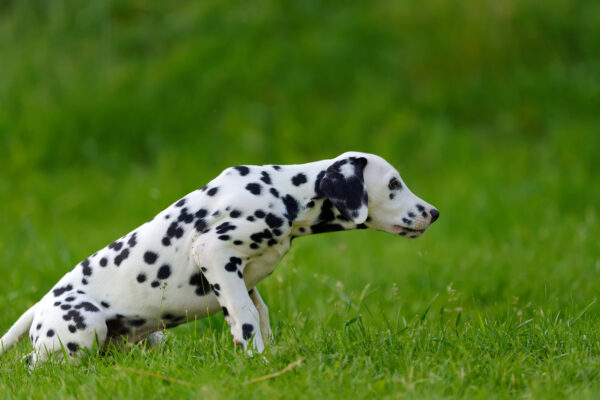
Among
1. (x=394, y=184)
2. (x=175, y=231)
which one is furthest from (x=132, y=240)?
(x=394, y=184)

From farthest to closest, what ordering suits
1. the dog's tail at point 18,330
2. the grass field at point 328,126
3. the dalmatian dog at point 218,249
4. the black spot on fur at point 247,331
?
1. the grass field at point 328,126
2. the dog's tail at point 18,330
3. the dalmatian dog at point 218,249
4. the black spot on fur at point 247,331

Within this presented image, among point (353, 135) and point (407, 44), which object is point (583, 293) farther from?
point (407, 44)

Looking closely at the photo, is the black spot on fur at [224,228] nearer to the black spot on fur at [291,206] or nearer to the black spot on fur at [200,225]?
the black spot on fur at [200,225]

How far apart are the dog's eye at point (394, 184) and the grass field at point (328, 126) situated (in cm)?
125

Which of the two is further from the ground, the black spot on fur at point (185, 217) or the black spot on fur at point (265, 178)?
the black spot on fur at point (265, 178)

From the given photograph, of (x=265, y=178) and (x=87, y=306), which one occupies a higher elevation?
(x=265, y=178)

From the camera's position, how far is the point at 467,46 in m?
11.4

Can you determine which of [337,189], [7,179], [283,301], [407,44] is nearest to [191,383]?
[337,189]

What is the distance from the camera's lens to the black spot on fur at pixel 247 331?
4.04m

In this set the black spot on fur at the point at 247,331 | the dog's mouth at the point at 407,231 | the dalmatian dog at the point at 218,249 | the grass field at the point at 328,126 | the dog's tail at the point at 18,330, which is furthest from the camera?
the grass field at the point at 328,126

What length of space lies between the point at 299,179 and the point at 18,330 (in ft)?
6.03

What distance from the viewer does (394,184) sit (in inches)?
173

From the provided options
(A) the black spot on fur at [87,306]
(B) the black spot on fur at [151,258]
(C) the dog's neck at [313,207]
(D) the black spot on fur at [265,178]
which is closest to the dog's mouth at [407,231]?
(C) the dog's neck at [313,207]

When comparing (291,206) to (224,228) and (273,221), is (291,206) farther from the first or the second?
(224,228)
